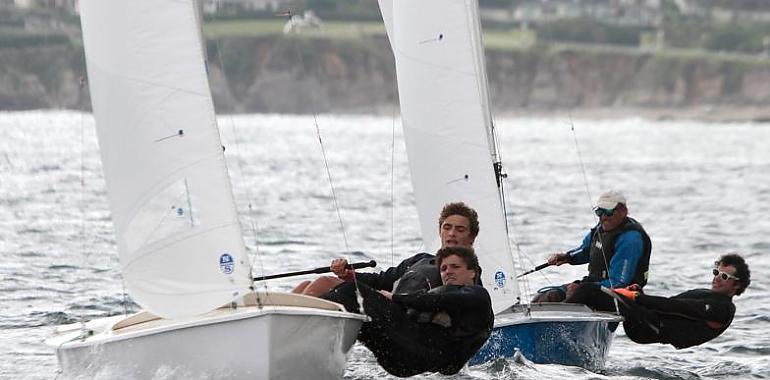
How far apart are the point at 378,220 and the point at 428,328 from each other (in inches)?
612

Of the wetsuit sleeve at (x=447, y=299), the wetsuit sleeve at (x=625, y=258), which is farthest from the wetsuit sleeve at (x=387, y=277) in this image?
the wetsuit sleeve at (x=625, y=258)

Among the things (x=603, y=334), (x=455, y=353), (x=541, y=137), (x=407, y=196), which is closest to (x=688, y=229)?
(x=407, y=196)

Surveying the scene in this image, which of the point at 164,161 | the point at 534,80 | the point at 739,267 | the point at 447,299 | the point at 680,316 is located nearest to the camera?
the point at 164,161

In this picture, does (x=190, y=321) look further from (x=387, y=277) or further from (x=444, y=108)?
(x=444, y=108)

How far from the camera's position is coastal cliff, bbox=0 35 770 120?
8350 cm

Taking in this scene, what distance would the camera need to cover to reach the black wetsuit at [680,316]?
9.96 metres

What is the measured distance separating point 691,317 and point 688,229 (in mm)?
12994

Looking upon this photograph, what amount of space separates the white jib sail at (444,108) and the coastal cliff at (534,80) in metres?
69.8

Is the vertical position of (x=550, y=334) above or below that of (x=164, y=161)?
below

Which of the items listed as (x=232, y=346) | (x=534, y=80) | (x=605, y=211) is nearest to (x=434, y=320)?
(x=232, y=346)

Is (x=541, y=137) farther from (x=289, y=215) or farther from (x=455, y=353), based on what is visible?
(x=455, y=353)

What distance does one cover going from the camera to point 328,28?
95812mm

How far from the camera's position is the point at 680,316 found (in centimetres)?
1002

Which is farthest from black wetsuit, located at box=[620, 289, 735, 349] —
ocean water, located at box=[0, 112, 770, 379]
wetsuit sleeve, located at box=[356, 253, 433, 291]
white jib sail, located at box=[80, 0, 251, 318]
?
white jib sail, located at box=[80, 0, 251, 318]
